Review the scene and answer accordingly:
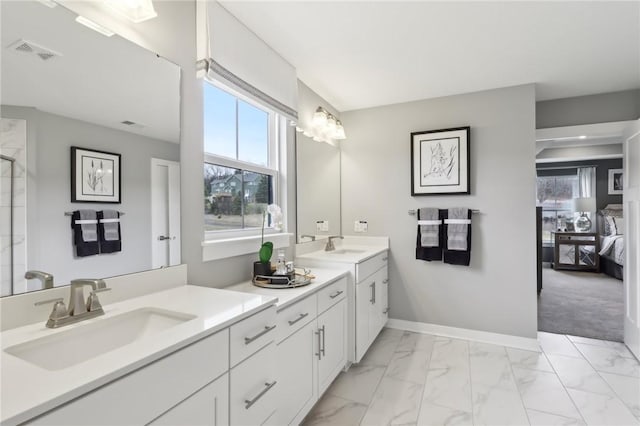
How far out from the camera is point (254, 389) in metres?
1.22

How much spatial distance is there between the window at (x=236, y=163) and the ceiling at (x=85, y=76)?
0.36m

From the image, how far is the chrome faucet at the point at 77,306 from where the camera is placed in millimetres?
1022

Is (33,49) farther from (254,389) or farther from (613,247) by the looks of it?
(613,247)

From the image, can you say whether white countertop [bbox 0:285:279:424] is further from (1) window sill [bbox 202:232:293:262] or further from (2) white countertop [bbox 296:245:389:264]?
(2) white countertop [bbox 296:245:389:264]

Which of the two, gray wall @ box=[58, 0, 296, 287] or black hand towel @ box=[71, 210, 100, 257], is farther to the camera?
gray wall @ box=[58, 0, 296, 287]

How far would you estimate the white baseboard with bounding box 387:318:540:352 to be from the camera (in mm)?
2770

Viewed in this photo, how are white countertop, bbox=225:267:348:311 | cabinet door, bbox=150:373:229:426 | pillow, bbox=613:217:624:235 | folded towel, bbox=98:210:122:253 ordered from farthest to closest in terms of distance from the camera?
pillow, bbox=613:217:624:235 → white countertop, bbox=225:267:348:311 → folded towel, bbox=98:210:122:253 → cabinet door, bbox=150:373:229:426

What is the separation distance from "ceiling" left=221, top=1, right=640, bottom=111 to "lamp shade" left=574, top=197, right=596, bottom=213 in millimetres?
4373

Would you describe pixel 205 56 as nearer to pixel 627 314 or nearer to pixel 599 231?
pixel 627 314

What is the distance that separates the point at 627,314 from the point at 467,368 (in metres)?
1.64

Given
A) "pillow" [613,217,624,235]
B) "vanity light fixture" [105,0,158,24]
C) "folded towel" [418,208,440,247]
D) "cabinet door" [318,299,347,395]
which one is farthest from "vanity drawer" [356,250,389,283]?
"pillow" [613,217,624,235]

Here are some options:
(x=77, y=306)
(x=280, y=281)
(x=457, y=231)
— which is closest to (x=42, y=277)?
(x=77, y=306)

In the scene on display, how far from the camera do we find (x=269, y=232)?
7.97ft

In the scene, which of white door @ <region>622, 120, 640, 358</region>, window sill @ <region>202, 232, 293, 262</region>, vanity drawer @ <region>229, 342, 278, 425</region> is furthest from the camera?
white door @ <region>622, 120, 640, 358</region>
